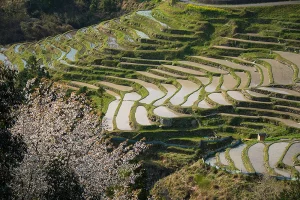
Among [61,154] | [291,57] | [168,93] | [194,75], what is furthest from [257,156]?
[61,154]

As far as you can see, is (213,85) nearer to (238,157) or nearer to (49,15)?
(238,157)

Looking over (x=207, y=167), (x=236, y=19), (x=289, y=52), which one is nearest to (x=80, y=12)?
(x=236, y=19)

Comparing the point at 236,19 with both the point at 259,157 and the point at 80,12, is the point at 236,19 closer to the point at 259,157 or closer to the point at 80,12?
the point at 259,157

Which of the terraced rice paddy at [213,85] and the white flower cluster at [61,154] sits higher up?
the white flower cluster at [61,154]

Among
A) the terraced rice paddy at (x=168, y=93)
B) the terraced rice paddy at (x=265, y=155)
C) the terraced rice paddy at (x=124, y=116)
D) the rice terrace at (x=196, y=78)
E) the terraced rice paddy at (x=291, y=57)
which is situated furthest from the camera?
the terraced rice paddy at (x=291, y=57)

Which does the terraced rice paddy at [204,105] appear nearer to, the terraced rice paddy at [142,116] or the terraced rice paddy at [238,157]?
the terraced rice paddy at [142,116]

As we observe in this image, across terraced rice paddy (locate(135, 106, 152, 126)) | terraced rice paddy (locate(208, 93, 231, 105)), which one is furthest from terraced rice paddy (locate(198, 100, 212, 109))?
terraced rice paddy (locate(135, 106, 152, 126))

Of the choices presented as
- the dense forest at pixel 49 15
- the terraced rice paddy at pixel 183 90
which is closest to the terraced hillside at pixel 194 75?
the terraced rice paddy at pixel 183 90
